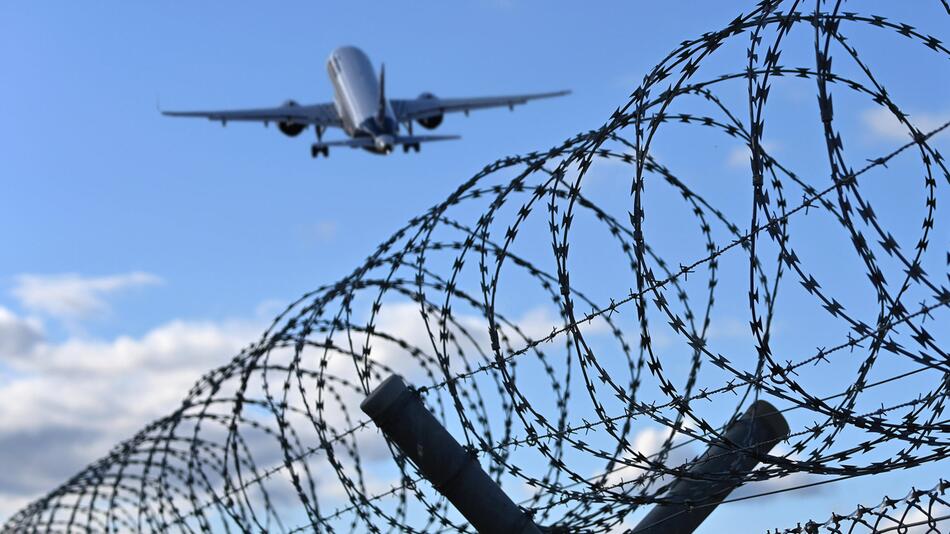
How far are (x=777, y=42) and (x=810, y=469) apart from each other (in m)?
2.43

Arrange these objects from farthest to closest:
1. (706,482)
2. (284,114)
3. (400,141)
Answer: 1. (284,114)
2. (400,141)
3. (706,482)

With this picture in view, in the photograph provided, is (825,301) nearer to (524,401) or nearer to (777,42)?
(777,42)

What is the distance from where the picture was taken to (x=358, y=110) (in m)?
65.8

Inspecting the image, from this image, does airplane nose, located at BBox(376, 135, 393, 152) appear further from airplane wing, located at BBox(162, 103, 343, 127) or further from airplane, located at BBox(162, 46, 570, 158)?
airplane wing, located at BBox(162, 103, 343, 127)

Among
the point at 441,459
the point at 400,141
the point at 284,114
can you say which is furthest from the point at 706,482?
the point at 284,114

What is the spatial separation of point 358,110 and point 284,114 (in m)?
5.41

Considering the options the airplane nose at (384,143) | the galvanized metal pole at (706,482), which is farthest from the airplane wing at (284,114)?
the galvanized metal pole at (706,482)

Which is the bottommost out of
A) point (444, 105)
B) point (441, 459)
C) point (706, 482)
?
point (706, 482)

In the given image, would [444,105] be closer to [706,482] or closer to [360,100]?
[360,100]

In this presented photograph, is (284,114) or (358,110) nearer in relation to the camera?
(358,110)

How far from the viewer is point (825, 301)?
725 cm

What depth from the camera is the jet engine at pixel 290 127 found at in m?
70.1

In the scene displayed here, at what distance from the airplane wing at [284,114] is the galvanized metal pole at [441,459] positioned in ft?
192

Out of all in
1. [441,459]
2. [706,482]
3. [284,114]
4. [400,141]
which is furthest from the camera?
[284,114]
